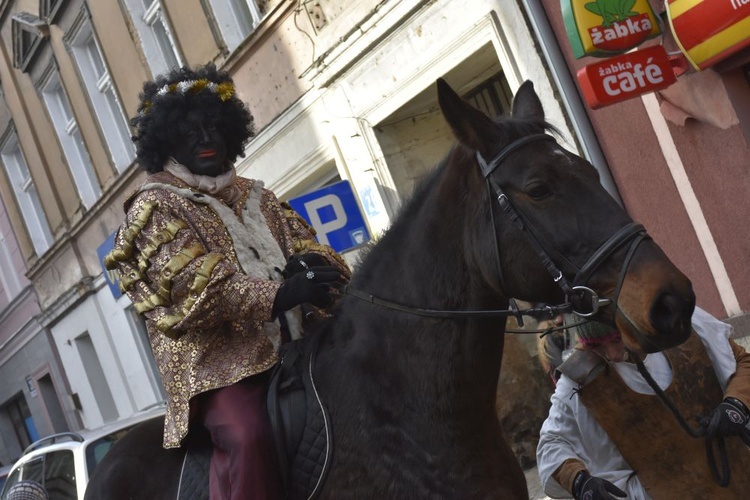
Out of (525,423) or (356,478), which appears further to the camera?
(525,423)

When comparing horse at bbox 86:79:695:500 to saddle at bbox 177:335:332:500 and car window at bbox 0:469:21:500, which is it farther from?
car window at bbox 0:469:21:500

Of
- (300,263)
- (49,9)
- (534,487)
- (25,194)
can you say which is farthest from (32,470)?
(25,194)

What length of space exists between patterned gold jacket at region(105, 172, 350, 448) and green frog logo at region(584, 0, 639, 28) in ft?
13.3

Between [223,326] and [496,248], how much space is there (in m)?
1.11

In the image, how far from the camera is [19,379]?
24328 mm

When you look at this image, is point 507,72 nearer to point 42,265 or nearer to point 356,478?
point 356,478

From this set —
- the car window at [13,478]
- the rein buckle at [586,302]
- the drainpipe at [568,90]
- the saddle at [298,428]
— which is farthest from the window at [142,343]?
the rein buckle at [586,302]

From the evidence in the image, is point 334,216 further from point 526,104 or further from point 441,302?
point 441,302

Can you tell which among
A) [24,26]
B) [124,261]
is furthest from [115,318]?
[124,261]

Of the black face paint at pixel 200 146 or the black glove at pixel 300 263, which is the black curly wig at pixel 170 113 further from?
the black glove at pixel 300 263

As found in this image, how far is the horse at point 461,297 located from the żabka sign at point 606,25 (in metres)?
3.66

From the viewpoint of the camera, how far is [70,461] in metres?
7.88

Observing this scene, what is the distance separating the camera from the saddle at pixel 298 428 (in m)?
3.27

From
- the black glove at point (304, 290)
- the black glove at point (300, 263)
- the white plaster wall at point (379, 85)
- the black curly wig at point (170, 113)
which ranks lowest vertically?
the black glove at point (304, 290)
